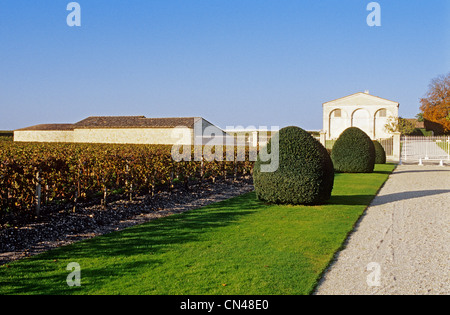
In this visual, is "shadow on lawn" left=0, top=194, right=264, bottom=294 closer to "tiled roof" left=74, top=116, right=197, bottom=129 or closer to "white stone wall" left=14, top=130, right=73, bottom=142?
"tiled roof" left=74, top=116, right=197, bottom=129

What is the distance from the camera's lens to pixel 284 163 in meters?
9.66

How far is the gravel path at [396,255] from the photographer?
460 centimetres

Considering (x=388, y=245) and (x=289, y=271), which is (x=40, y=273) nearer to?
(x=289, y=271)

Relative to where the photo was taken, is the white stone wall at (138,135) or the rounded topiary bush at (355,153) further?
the white stone wall at (138,135)

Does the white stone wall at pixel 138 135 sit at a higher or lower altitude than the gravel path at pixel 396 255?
higher

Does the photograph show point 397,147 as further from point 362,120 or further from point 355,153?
point 362,120

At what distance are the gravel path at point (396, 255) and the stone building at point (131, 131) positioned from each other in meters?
26.5

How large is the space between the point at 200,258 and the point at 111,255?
1.39m

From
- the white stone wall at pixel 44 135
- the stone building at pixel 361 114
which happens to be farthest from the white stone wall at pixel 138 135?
the stone building at pixel 361 114

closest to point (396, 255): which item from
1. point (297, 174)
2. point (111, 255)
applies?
point (297, 174)

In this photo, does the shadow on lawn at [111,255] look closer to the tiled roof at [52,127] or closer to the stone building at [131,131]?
the stone building at [131,131]

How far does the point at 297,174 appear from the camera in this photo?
31.5ft
